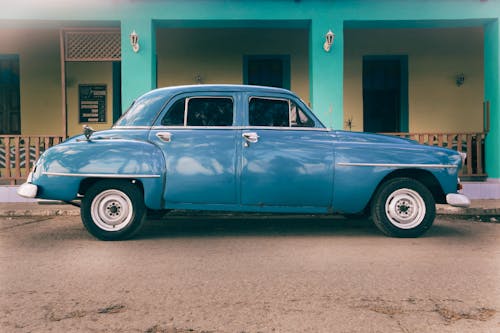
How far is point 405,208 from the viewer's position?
6.49 meters

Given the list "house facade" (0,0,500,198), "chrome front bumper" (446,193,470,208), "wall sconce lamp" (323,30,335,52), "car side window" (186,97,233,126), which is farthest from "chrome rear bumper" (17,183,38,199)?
"house facade" (0,0,500,198)

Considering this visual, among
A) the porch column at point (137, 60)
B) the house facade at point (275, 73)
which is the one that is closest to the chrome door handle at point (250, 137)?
the porch column at point (137, 60)

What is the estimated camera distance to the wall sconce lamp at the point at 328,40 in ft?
34.0

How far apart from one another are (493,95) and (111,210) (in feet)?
26.7

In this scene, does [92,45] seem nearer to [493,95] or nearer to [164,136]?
[164,136]

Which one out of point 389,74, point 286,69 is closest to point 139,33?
point 286,69

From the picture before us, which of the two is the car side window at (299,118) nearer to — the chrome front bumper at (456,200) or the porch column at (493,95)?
the chrome front bumper at (456,200)

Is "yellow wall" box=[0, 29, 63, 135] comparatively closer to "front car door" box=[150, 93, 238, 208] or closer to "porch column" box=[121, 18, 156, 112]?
"porch column" box=[121, 18, 156, 112]

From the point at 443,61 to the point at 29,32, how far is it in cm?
1046

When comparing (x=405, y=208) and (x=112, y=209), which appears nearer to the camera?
(x=112, y=209)

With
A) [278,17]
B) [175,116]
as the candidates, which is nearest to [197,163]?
[175,116]

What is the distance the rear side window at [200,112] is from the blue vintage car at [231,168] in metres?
0.01

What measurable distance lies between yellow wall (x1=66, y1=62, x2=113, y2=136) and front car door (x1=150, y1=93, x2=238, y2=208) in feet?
25.2

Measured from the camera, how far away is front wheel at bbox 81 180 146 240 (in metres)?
6.31
